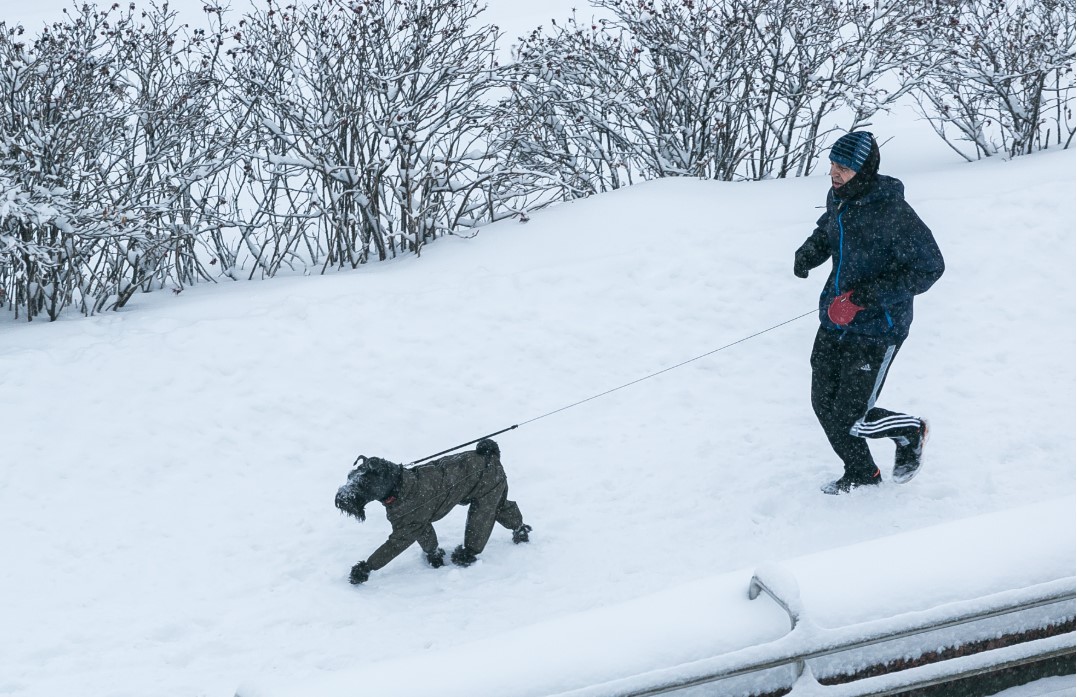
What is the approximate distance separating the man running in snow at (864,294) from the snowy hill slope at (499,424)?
0.37 m

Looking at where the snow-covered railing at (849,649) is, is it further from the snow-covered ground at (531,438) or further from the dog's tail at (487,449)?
the dog's tail at (487,449)

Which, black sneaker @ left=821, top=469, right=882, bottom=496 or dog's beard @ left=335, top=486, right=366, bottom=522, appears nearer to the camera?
dog's beard @ left=335, top=486, right=366, bottom=522

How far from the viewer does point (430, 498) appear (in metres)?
4.28

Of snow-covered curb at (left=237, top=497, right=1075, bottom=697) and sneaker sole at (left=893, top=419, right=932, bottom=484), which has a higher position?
snow-covered curb at (left=237, top=497, right=1075, bottom=697)

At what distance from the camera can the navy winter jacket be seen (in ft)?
13.5

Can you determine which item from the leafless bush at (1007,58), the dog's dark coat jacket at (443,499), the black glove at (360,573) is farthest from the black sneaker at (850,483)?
the leafless bush at (1007,58)

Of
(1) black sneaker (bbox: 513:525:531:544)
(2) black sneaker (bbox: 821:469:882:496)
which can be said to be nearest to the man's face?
(2) black sneaker (bbox: 821:469:882:496)

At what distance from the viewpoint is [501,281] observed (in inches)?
273

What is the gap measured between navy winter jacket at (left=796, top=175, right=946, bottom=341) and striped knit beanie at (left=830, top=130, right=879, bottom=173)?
12 cm

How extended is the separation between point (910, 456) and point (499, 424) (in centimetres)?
227

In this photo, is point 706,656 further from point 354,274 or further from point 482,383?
point 354,274

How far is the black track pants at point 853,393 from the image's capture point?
4320mm

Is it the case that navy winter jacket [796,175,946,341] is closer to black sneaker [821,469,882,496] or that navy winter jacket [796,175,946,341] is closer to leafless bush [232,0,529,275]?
black sneaker [821,469,882,496]

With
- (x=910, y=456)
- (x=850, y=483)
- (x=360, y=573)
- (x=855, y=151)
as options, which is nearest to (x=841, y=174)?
(x=855, y=151)
